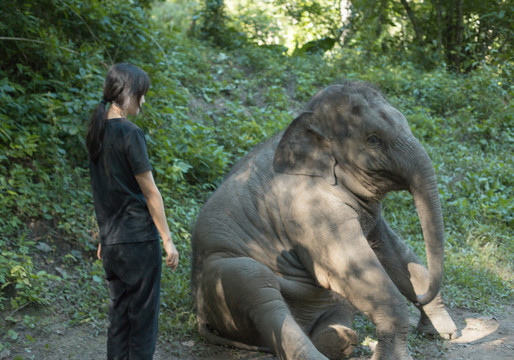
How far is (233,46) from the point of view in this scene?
11008 mm

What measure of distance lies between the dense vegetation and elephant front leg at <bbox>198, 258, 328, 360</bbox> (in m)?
0.44

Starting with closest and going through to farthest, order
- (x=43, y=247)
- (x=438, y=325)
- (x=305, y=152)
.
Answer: (x=305, y=152), (x=438, y=325), (x=43, y=247)

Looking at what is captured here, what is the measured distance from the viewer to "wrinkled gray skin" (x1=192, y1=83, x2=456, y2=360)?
3744mm

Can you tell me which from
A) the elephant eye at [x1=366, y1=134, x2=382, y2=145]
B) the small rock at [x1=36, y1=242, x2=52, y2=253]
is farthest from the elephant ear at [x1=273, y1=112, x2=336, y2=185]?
the small rock at [x1=36, y1=242, x2=52, y2=253]

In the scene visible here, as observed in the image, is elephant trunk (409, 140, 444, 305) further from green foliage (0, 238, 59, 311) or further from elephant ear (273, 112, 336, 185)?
green foliage (0, 238, 59, 311)

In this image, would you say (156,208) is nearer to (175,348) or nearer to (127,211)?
(127,211)

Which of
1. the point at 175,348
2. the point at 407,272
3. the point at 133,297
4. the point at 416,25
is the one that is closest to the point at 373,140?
the point at 407,272

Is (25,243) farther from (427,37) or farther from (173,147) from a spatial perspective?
(427,37)

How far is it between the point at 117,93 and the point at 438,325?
9.42ft

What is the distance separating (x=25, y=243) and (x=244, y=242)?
1824mm

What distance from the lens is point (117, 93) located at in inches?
125

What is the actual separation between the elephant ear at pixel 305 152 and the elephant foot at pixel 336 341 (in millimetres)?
980

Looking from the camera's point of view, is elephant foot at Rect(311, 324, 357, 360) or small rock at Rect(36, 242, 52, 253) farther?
small rock at Rect(36, 242, 52, 253)

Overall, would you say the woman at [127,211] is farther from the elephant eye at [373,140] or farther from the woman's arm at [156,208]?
the elephant eye at [373,140]
